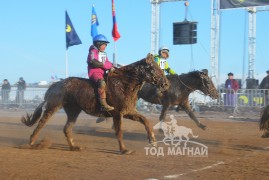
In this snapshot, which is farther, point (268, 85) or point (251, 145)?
point (268, 85)

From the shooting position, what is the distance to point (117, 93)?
10.4 meters

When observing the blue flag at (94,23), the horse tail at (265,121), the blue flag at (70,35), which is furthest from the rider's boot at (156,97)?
the blue flag at (70,35)

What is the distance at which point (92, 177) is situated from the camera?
7.45 metres

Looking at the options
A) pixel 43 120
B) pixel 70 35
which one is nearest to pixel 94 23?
pixel 70 35

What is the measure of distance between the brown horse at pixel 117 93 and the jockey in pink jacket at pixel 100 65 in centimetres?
17

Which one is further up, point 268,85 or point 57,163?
point 268,85

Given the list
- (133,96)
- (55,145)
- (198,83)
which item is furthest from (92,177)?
(198,83)

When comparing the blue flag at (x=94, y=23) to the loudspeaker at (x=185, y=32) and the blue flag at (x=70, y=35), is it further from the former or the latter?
the loudspeaker at (x=185, y=32)

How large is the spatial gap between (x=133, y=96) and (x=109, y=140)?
3051mm

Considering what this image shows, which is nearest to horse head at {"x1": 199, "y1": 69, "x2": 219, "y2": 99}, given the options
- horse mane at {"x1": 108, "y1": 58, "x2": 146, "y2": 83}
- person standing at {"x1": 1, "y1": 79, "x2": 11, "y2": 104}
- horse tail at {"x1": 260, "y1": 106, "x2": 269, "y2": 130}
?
horse tail at {"x1": 260, "y1": 106, "x2": 269, "y2": 130}

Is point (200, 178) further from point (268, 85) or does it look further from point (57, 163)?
point (268, 85)

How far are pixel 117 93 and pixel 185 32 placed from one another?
16453mm

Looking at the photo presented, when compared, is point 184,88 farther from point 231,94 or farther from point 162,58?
point 231,94

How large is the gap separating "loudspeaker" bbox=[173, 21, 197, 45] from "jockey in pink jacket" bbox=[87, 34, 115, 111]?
15526 mm
